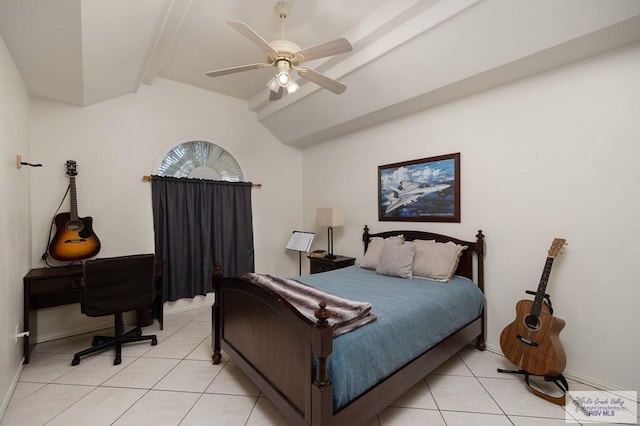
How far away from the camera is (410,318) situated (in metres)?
1.89

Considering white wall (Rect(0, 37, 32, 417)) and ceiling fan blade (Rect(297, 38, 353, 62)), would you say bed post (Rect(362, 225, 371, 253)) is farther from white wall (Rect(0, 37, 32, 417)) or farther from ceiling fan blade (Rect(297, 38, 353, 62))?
white wall (Rect(0, 37, 32, 417))

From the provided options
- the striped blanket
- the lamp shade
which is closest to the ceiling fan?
the striped blanket

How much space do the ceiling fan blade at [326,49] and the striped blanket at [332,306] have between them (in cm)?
169

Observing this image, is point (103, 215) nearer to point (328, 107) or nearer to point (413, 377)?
point (328, 107)

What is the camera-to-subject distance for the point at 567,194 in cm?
228

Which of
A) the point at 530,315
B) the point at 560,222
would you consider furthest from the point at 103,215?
the point at 560,222

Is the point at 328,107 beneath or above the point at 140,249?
above

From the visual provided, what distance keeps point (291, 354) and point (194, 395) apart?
3.36 feet

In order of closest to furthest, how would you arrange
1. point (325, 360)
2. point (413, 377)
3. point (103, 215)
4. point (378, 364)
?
point (325, 360) < point (378, 364) < point (413, 377) < point (103, 215)

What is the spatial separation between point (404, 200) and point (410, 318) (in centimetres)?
179

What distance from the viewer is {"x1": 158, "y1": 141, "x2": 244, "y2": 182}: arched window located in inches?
146

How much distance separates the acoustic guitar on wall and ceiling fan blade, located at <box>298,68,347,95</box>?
2.64 metres

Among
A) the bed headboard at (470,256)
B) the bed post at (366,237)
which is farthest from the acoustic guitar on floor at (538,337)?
the bed post at (366,237)

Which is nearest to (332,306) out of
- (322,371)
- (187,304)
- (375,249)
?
(322,371)
